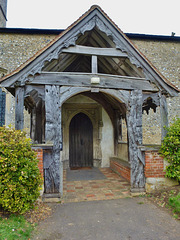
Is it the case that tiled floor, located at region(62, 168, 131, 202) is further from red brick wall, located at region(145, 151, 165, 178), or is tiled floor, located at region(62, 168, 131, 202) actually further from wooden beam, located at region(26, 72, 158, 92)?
wooden beam, located at region(26, 72, 158, 92)

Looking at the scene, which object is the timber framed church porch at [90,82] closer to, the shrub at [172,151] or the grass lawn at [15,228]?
the shrub at [172,151]

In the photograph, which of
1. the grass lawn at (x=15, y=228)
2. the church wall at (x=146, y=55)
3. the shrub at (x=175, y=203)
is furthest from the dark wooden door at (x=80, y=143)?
the grass lawn at (x=15, y=228)

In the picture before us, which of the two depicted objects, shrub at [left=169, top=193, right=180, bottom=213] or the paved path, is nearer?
the paved path

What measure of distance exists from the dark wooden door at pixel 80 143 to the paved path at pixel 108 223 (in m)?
4.21

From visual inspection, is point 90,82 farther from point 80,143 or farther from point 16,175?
point 80,143

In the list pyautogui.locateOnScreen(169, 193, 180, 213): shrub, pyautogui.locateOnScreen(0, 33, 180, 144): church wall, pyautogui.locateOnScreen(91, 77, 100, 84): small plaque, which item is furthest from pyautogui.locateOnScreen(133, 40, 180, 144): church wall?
pyautogui.locateOnScreen(169, 193, 180, 213): shrub

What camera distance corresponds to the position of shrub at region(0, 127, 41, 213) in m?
3.08

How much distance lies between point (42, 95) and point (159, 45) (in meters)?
12.0

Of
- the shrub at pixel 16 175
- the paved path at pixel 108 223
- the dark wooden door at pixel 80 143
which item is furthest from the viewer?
the dark wooden door at pixel 80 143

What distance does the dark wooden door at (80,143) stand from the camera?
8.36 m

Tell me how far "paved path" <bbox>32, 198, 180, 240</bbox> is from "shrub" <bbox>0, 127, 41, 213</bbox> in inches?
23.8

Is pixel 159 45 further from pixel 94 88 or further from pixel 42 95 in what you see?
pixel 42 95

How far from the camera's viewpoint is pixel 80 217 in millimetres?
3457

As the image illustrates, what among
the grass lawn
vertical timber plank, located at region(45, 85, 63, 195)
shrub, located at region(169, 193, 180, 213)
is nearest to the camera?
the grass lawn
